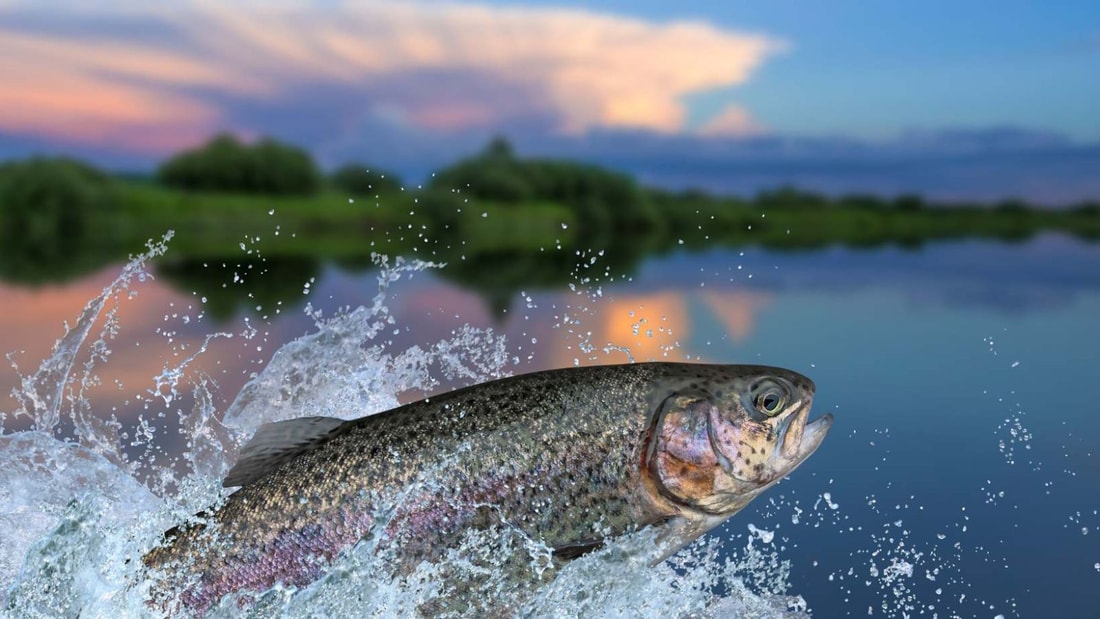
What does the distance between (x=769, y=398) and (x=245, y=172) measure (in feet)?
234

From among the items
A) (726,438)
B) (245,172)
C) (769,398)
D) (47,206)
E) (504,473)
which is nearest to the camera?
(504,473)

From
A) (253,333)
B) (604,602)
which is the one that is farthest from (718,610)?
(253,333)

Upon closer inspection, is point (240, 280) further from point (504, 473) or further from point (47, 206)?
point (504, 473)

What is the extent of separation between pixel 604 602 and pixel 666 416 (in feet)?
3.53

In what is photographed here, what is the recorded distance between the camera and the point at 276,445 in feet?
16.5

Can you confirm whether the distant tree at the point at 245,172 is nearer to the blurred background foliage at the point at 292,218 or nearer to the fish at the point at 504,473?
the blurred background foliage at the point at 292,218

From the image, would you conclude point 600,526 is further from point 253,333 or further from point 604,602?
point 253,333

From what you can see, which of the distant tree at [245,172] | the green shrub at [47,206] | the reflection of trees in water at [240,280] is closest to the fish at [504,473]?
the reflection of trees in water at [240,280]

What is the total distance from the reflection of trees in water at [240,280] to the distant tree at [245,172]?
853cm

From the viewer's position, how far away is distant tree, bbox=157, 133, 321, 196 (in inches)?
2815

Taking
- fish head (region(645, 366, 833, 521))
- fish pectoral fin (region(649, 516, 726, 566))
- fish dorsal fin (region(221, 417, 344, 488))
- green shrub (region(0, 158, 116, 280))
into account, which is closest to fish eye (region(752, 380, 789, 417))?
fish head (region(645, 366, 833, 521))

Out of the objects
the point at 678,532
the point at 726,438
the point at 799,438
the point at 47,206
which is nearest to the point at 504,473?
the point at 678,532

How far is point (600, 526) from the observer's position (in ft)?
16.1

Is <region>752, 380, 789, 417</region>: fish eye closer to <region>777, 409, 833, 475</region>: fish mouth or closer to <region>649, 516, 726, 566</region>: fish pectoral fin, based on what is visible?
<region>777, 409, 833, 475</region>: fish mouth
